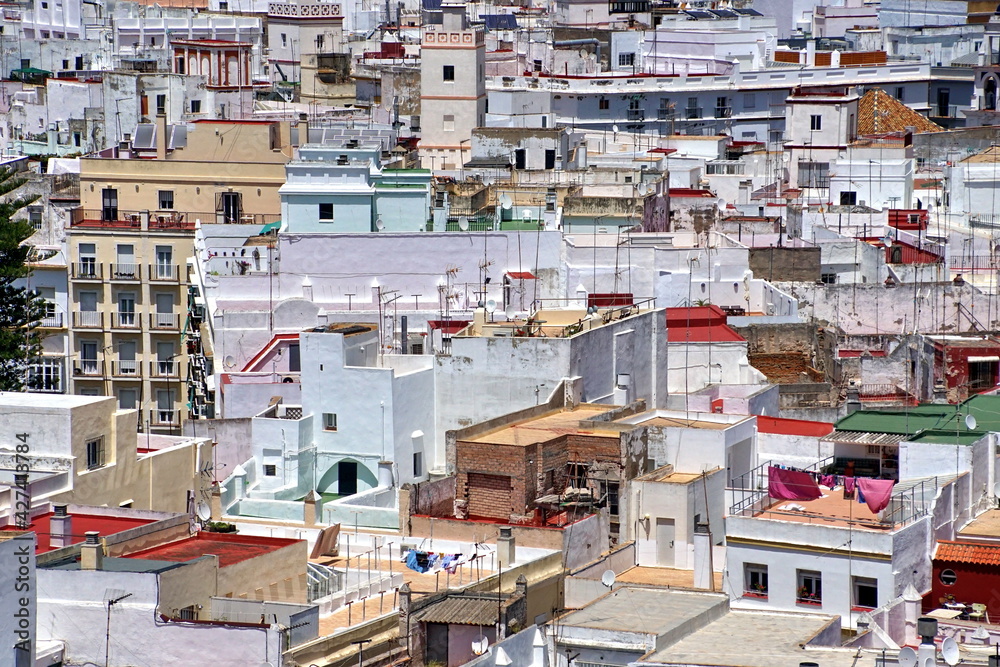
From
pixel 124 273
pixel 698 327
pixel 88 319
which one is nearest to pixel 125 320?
pixel 88 319

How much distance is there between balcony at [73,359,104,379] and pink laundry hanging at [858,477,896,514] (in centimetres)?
2693

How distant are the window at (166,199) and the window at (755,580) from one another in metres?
30.2

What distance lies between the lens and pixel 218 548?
38.3 metres

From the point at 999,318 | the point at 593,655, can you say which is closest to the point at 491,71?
the point at 999,318

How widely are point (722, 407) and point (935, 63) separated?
55332 mm

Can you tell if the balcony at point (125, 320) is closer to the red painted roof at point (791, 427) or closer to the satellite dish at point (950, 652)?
the red painted roof at point (791, 427)

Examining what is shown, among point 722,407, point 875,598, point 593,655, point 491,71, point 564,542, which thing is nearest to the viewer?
point 593,655

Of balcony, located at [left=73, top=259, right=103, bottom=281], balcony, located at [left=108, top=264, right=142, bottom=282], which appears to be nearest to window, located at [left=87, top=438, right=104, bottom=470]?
balcony, located at [left=108, top=264, right=142, bottom=282]

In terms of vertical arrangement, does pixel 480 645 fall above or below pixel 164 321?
below

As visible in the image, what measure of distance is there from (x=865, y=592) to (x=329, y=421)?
44.4ft

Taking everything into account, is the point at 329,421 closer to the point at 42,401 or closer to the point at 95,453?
the point at 95,453

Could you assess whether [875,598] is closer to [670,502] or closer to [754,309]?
[670,502]

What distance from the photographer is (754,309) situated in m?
62.0

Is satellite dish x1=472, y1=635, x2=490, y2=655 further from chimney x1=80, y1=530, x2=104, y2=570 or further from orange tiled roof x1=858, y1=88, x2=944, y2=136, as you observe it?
orange tiled roof x1=858, y1=88, x2=944, y2=136
